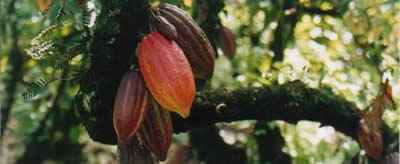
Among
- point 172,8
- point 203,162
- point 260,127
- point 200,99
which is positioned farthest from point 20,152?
point 172,8

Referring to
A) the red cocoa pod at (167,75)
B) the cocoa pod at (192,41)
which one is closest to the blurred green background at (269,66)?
the cocoa pod at (192,41)

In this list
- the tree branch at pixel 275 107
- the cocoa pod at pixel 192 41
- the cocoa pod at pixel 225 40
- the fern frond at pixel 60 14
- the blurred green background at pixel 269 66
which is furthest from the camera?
the blurred green background at pixel 269 66

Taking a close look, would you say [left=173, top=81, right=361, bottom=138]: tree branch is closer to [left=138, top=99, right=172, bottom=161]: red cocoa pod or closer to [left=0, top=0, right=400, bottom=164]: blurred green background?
[left=0, top=0, right=400, bottom=164]: blurred green background

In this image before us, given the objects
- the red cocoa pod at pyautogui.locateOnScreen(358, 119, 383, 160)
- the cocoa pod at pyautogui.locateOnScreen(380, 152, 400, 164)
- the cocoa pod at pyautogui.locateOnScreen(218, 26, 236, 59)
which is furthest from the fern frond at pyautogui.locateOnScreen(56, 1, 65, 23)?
the cocoa pod at pyautogui.locateOnScreen(380, 152, 400, 164)

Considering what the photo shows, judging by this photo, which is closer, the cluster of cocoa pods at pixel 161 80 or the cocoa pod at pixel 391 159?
the cluster of cocoa pods at pixel 161 80

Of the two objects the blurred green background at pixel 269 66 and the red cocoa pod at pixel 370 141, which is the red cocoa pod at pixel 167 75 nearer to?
the blurred green background at pixel 269 66

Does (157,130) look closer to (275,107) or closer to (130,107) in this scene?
(130,107)

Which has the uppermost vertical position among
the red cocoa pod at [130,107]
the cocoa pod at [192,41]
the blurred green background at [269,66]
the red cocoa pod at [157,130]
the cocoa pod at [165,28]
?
the cocoa pod at [165,28]

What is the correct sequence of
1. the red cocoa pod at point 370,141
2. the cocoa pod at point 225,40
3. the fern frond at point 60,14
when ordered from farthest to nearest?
the cocoa pod at point 225,40 < the red cocoa pod at point 370,141 < the fern frond at point 60,14
